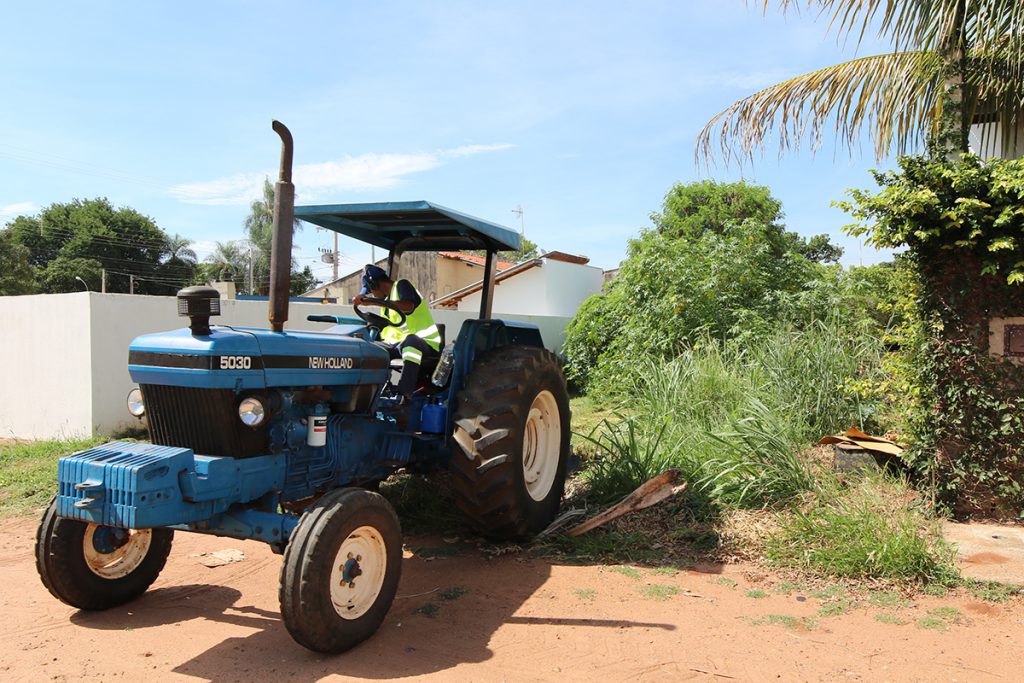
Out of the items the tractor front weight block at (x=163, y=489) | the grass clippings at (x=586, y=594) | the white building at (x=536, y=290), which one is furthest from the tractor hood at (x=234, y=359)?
the white building at (x=536, y=290)

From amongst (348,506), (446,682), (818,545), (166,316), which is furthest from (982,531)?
(166,316)

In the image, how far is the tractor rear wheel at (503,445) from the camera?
4.44 m

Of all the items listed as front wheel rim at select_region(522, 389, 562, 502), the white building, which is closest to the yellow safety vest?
front wheel rim at select_region(522, 389, 562, 502)

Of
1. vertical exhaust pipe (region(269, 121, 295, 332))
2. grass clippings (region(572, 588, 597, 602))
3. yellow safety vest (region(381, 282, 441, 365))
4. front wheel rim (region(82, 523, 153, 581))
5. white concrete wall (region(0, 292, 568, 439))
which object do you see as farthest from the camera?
white concrete wall (region(0, 292, 568, 439))

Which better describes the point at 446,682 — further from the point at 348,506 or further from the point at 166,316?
the point at 166,316

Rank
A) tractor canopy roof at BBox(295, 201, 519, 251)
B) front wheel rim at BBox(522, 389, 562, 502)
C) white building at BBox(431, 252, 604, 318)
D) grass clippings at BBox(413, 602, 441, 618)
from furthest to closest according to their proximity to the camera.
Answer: white building at BBox(431, 252, 604, 318) → front wheel rim at BBox(522, 389, 562, 502) → tractor canopy roof at BBox(295, 201, 519, 251) → grass clippings at BBox(413, 602, 441, 618)

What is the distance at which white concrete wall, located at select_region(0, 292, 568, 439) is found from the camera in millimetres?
8914

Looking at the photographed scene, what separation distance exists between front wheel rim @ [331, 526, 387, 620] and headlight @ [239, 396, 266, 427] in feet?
2.42

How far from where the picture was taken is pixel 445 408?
4812mm

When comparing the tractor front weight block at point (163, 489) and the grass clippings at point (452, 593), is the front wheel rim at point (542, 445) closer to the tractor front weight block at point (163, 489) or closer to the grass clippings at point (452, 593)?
the grass clippings at point (452, 593)

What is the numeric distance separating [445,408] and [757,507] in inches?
98.2

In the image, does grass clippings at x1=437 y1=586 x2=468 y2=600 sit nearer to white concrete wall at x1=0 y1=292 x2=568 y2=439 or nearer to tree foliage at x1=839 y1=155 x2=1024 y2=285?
tree foliage at x1=839 y1=155 x2=1024 y2=285

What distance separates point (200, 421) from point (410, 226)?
2429 mm

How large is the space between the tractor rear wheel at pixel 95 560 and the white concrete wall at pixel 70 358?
565 cm
